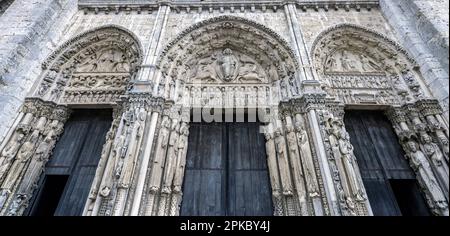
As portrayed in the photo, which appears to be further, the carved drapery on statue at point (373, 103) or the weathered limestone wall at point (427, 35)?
the weathered limestone wall at point (427, 35)

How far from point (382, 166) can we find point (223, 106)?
3576 millimetres

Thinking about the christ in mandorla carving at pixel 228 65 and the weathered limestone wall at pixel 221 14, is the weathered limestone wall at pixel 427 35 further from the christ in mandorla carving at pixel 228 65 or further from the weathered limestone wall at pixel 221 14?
the christ in mandorla carving at pixel 228 65

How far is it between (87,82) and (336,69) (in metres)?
6.23

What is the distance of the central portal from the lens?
4.40 meters

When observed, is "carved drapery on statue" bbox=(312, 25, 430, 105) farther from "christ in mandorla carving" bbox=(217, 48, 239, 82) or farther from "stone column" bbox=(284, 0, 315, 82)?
"christ in mandorla carving" bbox=(217, 48, 239, 82)

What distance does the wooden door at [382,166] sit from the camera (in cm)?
448

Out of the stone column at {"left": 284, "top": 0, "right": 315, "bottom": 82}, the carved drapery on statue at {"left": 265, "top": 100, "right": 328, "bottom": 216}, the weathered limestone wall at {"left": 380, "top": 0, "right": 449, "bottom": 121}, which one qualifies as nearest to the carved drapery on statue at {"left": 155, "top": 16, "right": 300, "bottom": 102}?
the stone column at {"left": 284, "top": 0, "right": 315, "bottom": 82}

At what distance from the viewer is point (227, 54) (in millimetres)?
6418

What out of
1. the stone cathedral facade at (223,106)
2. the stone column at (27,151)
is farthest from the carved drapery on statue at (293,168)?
the stone column at (27,151)

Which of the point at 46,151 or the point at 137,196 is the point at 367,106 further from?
the point at 46,151

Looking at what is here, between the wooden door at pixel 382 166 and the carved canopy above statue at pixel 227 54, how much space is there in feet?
6.87

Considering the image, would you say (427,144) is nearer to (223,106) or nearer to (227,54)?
(223,106)

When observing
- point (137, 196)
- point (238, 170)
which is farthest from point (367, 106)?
point (137, 196)

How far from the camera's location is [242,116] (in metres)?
5.60
